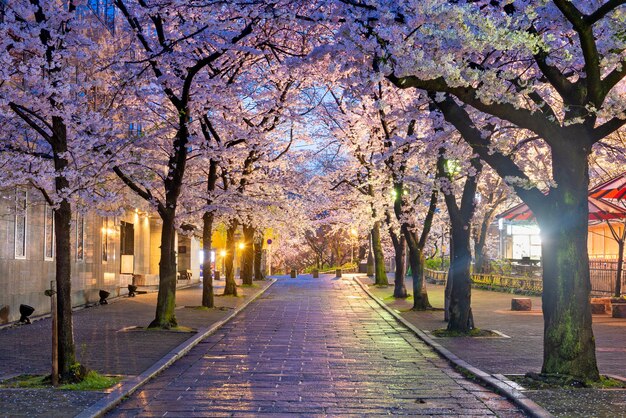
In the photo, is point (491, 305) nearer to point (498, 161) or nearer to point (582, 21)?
point (498, 161)

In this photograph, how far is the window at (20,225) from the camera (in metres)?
22.0

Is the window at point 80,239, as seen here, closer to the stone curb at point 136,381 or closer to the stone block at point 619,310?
the stone curb at point 136,381

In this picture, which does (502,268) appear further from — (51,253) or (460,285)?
(51,253)

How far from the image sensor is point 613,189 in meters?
23.4

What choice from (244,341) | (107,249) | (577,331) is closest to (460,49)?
(577,331)

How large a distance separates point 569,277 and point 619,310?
1293 centimetres

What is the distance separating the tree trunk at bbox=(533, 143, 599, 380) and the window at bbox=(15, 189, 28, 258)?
1510 centimetres

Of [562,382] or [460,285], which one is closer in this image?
[562,382]

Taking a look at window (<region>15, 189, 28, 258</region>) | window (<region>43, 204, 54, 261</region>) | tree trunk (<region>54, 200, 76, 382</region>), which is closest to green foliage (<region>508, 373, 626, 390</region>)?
tree trunk (<region>54, 200, 76, 382</region>)

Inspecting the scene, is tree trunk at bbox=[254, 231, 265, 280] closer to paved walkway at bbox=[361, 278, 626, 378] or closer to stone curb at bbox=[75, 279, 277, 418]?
paved walkway at bbox=[361, 278, 626, 378]

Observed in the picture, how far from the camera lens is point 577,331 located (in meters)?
11.4

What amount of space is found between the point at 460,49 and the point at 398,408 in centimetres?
472

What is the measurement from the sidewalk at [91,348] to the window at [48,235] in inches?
82.3

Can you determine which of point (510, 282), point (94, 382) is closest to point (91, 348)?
point (94, 382)
